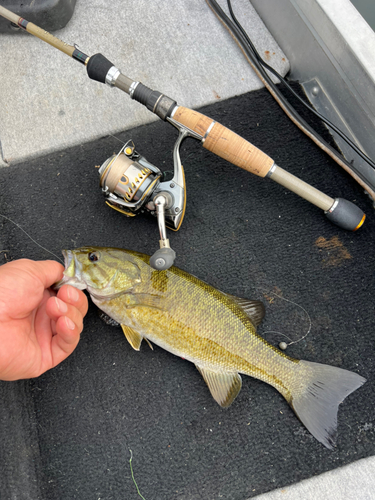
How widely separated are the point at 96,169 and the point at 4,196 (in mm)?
568

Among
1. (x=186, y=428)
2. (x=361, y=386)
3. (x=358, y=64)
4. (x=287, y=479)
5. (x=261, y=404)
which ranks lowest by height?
(x=186, y=428)

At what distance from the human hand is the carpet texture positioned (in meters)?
0.28

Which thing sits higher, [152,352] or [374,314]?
[374,314]

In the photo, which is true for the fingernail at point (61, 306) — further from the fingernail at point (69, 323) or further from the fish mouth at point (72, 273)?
the fish mouth at point (72, 273)

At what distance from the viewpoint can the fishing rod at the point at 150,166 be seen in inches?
68.7

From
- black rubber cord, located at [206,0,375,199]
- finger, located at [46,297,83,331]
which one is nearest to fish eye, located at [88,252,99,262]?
finger, located at [46,297,83,331]

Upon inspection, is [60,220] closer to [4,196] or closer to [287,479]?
[4,196]

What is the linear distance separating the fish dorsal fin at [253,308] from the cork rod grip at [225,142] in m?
0.66

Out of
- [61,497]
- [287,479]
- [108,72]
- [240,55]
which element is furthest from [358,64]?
[61,497]

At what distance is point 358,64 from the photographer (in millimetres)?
1825

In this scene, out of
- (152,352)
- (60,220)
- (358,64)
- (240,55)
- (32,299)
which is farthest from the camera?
(240,55)

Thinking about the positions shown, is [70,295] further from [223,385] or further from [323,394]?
[323,394]

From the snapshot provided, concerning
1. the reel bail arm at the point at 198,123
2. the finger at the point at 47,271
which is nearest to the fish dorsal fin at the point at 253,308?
the reel bail arm at the point at 198,123

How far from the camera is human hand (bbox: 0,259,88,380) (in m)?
1.56
